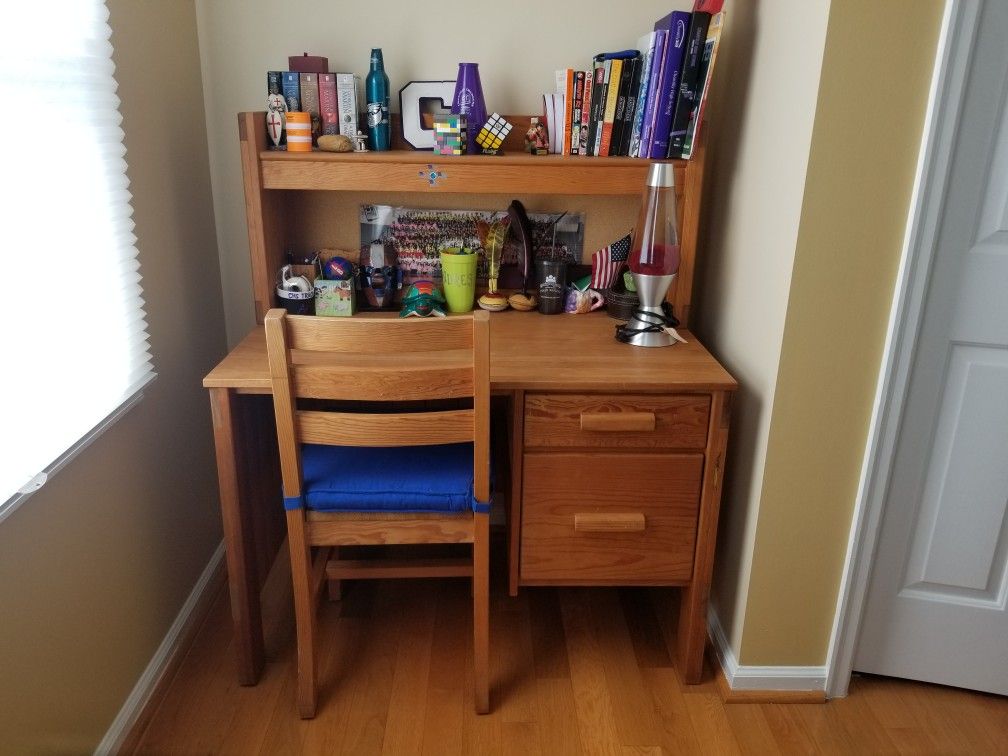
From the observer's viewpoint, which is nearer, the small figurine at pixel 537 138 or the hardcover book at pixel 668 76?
the hardcover book at pixel 668 76

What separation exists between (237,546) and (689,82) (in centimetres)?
153

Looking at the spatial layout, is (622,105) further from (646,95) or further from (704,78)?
(704,78)

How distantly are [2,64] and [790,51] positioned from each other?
1436mm


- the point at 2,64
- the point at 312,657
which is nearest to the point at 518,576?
the point at 312,657

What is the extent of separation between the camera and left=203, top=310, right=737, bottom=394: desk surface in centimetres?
161

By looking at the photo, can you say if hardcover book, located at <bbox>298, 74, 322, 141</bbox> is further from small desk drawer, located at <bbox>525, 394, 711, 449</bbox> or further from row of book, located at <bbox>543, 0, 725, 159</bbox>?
small desk drawer, located at <bbox>525, 394, 711, 449</bbox>

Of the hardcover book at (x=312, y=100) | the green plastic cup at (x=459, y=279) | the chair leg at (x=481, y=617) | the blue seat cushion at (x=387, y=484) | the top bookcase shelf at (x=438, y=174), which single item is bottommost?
the chair leg at (x=481, y=617)

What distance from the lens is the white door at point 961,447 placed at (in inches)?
55.6

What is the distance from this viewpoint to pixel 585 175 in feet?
6.18

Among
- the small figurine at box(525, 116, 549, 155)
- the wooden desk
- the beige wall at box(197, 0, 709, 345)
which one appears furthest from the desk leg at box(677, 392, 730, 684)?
the beige wall at box(197, 0, 709, 345)

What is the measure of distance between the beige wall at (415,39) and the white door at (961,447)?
92 centimetres

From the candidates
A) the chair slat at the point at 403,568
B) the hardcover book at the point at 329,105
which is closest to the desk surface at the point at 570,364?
the chair slat at the point at 403,568

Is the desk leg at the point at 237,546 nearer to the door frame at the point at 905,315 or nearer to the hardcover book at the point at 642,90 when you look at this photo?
the hardcover book at the point at 642,90

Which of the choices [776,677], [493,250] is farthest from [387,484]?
[776,677]
